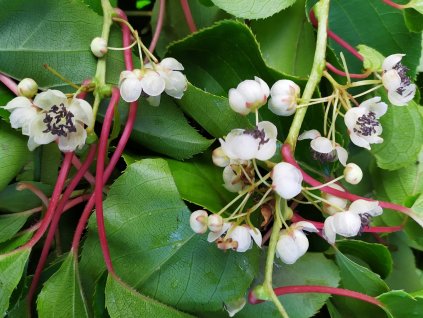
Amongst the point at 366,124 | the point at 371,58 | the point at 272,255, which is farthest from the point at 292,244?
the point at 371,58

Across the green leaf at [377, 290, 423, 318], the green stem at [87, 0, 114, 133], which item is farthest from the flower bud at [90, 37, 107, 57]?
the green leaf at [377, 290, 423, 318]

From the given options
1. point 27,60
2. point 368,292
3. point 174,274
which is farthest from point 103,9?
point 368,292

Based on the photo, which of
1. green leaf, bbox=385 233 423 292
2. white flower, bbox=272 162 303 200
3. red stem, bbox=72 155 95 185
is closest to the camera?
white flower, bbox=272 162 303 200

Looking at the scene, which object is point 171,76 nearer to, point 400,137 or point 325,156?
point 325,156

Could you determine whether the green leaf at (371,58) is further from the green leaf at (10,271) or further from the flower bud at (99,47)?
the green leaf at (10,271)

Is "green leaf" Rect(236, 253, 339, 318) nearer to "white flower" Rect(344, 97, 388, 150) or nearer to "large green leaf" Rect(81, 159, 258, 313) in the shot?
"large green leaf" Rect(81, 159, 258, 313)

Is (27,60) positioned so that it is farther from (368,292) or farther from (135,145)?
(368,292)

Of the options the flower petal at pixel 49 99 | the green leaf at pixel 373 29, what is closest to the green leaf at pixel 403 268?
the green leaf at pixel 373 29
